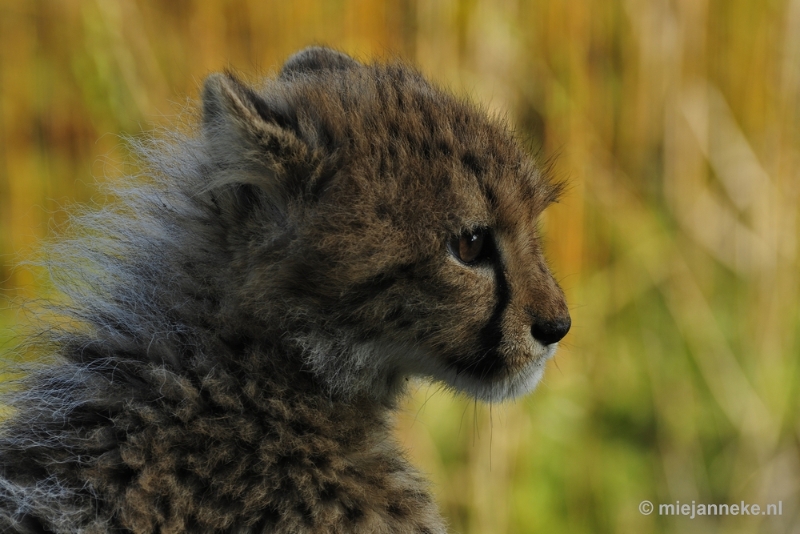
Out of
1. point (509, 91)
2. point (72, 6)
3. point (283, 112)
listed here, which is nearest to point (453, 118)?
point (283, 112)

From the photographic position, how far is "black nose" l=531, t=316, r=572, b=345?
8.28ft

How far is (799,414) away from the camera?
17.7 ft

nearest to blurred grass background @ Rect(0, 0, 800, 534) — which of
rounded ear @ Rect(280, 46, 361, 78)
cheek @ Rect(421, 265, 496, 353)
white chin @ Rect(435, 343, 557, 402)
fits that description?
rounded ear @ Rect(280, 46, 361, 78)

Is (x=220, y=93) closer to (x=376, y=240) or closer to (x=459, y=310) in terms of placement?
(x=376, y=240)

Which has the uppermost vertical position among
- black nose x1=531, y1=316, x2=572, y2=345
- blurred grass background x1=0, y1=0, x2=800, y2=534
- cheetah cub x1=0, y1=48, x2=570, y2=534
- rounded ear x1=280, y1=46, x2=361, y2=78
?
blurred grass background x1=0, y1=0, x2=800, y2=534

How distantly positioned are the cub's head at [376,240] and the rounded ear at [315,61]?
0.43 metres

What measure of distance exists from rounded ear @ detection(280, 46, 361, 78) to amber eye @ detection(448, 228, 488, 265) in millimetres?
901

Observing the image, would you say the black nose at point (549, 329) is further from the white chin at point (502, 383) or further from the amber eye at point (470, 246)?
the amber eye at point (470, 246)

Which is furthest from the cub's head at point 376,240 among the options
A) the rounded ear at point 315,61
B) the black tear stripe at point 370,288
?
the rounded ear at point 315,61

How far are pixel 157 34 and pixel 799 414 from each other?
15.3 feet

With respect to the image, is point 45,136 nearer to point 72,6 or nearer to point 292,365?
point 72,6

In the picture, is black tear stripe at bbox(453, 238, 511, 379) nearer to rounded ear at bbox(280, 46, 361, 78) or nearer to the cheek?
the cheek

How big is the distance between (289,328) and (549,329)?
2.56ft

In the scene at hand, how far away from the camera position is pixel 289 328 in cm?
238
